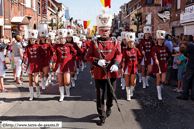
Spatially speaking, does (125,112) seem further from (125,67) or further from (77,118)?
(125,67)

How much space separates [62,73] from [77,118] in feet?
7.57

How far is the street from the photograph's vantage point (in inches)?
205

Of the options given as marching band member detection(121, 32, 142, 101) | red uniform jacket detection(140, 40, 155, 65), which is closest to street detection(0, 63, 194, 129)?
marching band member detection(121, 32, 142, 101)

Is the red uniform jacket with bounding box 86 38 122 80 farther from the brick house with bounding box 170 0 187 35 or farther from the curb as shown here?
the brick house with bounding box 170 0 187 35

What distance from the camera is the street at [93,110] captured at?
520 centimetres

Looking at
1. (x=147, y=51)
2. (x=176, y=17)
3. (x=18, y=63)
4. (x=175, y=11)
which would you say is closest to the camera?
(x=147, y=51)

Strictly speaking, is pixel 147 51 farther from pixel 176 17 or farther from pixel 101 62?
pixel 176 17

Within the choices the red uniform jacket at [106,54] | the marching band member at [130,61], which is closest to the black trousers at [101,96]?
the red uniform jacket at [106,54]

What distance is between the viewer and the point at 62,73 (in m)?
7.47

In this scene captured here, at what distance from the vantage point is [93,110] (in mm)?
6203

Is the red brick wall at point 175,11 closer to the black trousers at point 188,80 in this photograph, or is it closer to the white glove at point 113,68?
the black trousers at point 188,80

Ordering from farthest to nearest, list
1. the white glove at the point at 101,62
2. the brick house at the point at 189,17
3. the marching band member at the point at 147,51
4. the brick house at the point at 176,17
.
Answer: the brick house at the point at 176,17 < the brick house at the point at 189,17 < the marching band member at the point at 147,51 < the white glove at the point at 101,62

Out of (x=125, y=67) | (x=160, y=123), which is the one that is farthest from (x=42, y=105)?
(x=160, y=123)

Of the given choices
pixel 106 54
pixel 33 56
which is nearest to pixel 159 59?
pixel 106 54
